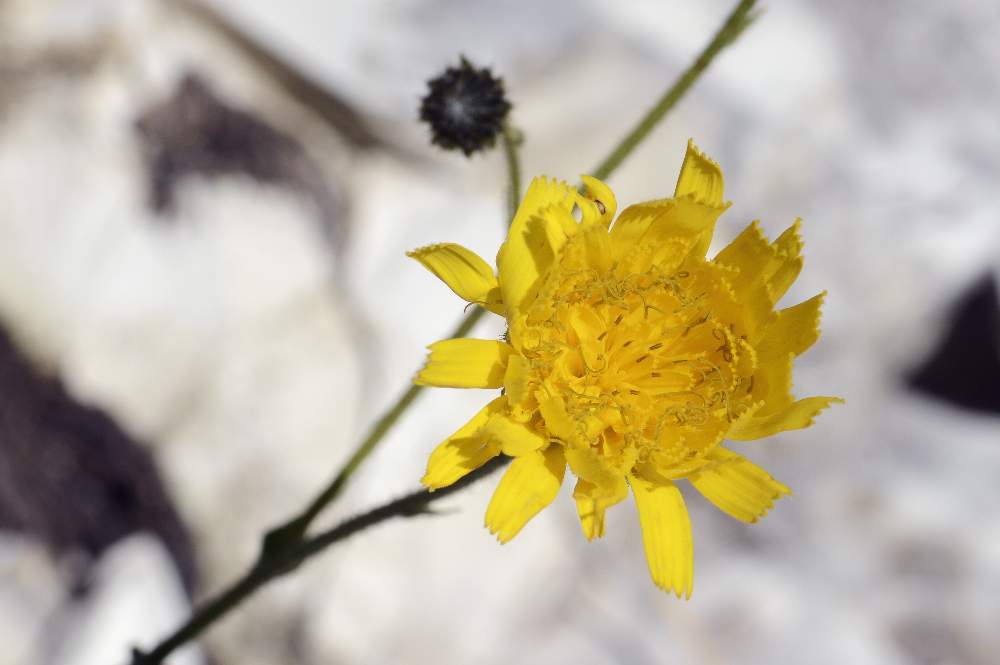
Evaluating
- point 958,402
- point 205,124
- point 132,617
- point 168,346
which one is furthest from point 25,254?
point 958,402

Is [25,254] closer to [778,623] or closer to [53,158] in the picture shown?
[53,158]

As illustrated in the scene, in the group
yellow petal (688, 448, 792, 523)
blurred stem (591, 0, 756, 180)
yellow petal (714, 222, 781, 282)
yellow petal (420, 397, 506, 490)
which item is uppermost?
blurred stem (591, 0, 756, 180)

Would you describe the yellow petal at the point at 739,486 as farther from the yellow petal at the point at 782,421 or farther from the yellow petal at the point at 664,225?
the yellow petal at the point at 664,225

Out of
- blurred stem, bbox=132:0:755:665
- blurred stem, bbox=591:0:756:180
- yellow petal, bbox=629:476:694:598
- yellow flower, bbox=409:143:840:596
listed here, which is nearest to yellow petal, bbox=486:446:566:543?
yellow flower, bbox=409:143:840:596

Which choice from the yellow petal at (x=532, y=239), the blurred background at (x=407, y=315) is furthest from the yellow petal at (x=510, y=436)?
the blurred background at (x=407, y=315)

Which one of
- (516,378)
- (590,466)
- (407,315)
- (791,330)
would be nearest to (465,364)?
(516,378)

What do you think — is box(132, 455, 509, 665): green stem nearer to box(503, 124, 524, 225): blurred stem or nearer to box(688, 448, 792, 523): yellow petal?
box(688, 448, 792, 523): yellow petal
